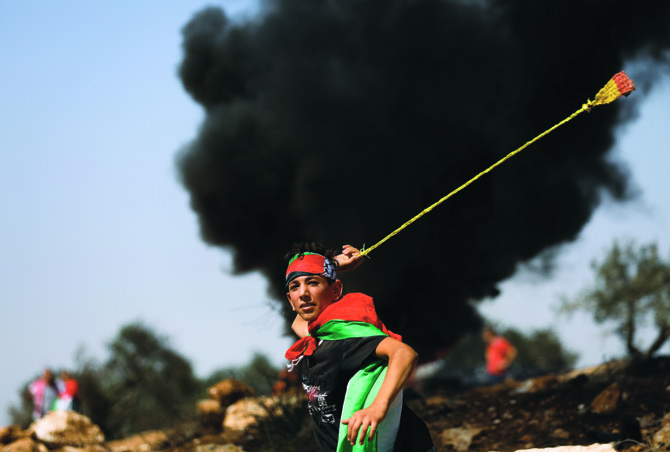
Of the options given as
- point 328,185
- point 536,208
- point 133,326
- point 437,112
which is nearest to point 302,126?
point 328,185

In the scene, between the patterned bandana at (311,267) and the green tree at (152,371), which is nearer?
the patterned bandana at (311,267)

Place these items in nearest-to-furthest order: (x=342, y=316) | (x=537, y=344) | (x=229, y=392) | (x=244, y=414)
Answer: (x=342, y=316), (x=244, y=414), (x=229, y=392), (x=537, y=344)

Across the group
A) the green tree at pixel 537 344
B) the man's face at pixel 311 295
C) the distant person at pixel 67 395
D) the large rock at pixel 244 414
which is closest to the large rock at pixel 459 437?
the large rock at pixel 244 414

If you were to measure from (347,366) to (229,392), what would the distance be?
6.44 metres

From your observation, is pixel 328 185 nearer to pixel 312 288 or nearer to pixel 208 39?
pixel 208 39

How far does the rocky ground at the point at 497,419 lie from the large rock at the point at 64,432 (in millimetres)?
16

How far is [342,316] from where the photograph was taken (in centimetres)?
275

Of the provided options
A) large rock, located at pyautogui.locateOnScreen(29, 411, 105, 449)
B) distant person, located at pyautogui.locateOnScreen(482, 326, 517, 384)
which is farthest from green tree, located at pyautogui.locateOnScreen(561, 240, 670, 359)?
large rock, located at pyautogui.locateOnScreen(29, 411, 105, 449)

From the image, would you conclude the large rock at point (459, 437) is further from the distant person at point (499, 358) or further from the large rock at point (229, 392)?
the distant person at point (499, 358)

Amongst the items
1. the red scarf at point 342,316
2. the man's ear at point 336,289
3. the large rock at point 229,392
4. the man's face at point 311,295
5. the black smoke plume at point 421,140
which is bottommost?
the red scarf at point 342,316

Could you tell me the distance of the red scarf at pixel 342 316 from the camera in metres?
2.75

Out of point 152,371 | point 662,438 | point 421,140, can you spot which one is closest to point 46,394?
point 421,140

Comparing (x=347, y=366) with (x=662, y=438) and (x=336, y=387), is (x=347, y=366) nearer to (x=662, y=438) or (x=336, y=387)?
(x=336, y=387)

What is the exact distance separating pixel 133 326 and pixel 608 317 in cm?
1934
